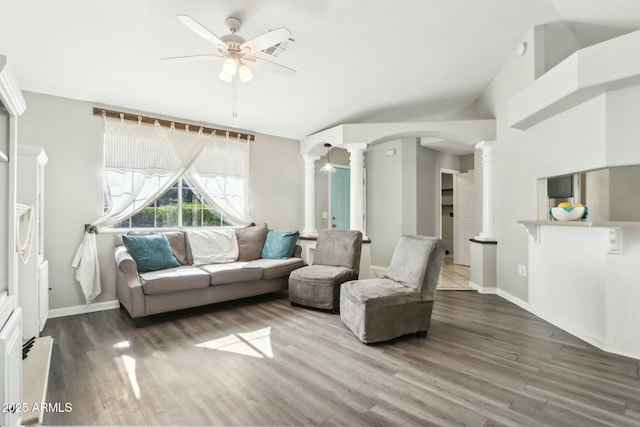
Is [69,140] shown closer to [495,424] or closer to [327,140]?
[327,140]

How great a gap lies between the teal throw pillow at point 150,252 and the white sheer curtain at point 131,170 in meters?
0.42

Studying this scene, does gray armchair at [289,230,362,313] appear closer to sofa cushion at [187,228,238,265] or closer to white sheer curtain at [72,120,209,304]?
sofa cushion at [187,228,238,265]

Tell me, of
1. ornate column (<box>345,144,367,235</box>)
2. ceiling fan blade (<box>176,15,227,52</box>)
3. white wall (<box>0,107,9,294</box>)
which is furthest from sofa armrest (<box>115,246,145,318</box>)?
ornate column (<box>345,144,367,235</box>)

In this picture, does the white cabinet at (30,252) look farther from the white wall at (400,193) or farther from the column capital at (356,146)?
the white wall at (400,193)

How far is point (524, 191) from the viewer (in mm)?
3828

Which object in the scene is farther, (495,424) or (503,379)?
(503,379)

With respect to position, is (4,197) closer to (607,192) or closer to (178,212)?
(178,212)

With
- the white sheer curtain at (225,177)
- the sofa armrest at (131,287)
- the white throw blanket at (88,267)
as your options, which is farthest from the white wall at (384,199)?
the white throw blanket at (88,267)

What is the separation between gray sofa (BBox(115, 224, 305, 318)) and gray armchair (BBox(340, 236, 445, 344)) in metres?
1.31

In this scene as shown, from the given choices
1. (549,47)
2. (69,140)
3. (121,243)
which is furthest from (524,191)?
(69,140)

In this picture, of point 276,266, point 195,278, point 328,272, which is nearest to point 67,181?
point 195,278

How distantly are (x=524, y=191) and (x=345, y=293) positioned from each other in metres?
2.56

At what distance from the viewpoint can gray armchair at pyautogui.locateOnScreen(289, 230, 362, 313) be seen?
11.8ft

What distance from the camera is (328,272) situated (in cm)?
375
